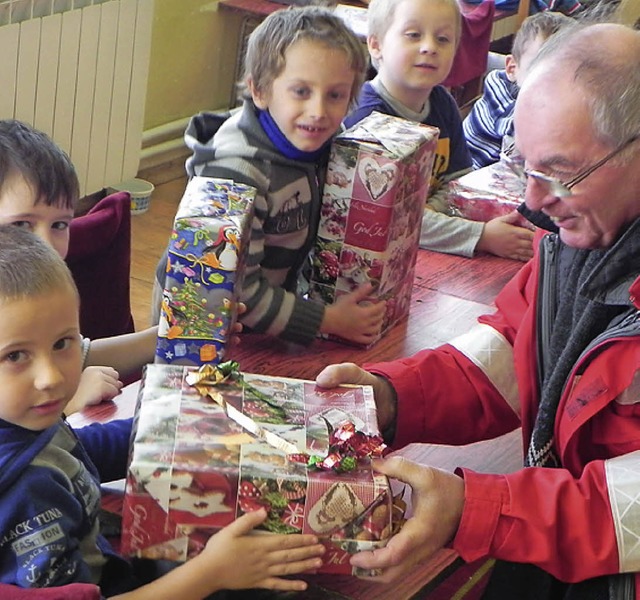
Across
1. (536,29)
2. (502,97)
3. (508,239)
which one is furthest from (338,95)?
(502,97)

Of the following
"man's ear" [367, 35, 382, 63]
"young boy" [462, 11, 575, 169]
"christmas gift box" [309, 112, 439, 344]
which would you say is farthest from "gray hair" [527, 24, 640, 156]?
"young boy" [462, 11, 575, 169]

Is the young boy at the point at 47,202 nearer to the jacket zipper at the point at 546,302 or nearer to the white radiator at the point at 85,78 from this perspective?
the jacket zipper at the point at 546,302

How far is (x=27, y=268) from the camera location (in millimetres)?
1043

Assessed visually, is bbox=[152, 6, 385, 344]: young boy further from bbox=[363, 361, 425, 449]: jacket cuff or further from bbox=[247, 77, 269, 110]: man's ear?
bbox=[363, 361, 425, 449]: jacket cuff

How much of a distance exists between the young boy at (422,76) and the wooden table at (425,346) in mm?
127

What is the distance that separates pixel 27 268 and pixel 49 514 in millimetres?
237

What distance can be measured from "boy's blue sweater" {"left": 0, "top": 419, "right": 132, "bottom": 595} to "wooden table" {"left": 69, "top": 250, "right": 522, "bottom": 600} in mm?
180

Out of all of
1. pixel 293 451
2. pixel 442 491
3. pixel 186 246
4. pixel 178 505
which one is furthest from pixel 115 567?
pixel 186 246

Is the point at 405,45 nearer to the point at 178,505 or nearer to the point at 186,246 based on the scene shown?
the point at 186,246

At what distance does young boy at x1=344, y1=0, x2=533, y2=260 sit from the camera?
94.3 inches

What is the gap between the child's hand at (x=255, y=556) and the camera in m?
1.07

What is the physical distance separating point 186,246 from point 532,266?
54 cm

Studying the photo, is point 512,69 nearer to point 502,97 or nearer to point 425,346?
point 502,97

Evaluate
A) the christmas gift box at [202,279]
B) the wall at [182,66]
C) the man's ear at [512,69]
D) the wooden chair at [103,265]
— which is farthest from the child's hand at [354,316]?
the wall at [182,66]
